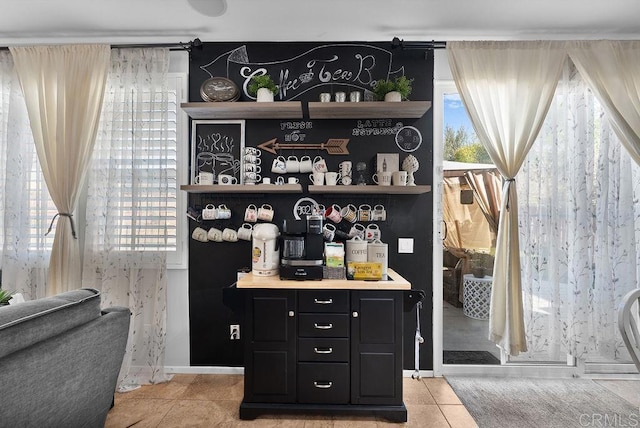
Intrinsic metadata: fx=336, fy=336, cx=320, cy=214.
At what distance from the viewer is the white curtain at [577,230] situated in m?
2.61

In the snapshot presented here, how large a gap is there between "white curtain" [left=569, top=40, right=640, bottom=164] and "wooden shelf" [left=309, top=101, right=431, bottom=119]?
4.21 feet

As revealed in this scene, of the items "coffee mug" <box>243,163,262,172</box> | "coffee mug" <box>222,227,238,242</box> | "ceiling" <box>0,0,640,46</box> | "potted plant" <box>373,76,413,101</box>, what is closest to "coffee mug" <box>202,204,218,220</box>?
"coffee mug" <box>222,227,238,242</box>

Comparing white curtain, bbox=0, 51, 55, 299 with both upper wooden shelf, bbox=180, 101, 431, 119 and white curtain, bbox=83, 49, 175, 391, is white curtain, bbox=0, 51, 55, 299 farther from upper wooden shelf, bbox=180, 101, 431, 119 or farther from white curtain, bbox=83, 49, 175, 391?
upper wooden shelf, bbox=180, 101, 431, 119

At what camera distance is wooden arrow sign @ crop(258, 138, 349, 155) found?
275 cm

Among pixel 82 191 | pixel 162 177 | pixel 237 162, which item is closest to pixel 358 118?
pixel 237 162

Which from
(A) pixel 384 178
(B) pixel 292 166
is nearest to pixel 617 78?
(A) pixel 384 178

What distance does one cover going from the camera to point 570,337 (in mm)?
2627

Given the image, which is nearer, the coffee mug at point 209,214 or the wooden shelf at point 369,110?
the wooden shelf at point 369,110

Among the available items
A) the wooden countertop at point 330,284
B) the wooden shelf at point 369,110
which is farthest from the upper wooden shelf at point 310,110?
the wooden countertop at point 330,284

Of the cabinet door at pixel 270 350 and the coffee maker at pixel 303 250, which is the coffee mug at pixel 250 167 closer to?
the coffee maker at pixel 303 250

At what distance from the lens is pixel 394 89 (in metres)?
2.52

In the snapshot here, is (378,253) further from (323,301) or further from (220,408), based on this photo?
(220,408)

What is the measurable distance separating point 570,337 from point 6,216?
15.0ft

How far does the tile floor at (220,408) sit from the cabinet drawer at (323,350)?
0.40 m
